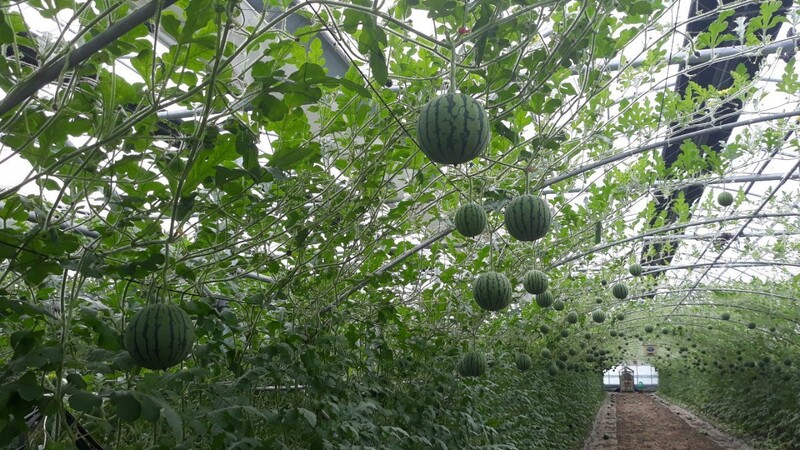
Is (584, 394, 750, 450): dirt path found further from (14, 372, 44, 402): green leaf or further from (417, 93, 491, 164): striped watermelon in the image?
(14, 372, 44, 402): green leaf

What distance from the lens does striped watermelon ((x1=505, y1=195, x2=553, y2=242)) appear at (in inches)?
106

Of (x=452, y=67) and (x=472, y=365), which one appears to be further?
(x=472, y=365)

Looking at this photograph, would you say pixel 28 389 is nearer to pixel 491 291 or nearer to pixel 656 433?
pixel 491 291

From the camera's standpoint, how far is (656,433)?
56.6 ft

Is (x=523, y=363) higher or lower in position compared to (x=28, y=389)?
higher

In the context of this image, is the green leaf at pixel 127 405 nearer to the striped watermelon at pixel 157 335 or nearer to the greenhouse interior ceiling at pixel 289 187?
the greenhouse interior ceiling at pixel 289 187

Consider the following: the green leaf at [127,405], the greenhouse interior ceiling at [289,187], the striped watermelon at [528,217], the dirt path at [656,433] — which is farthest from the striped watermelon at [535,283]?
the dirt path at [656,433]

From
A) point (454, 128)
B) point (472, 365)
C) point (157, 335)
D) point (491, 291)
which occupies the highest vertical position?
point (454, 128)

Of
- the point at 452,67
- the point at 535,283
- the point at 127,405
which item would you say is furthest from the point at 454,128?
the point at 535,283

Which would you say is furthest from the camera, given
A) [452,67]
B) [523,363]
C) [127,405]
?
[523,363]

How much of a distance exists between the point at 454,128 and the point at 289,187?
47.5 inches

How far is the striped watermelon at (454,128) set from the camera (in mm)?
1785

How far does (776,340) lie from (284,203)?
1645 cm

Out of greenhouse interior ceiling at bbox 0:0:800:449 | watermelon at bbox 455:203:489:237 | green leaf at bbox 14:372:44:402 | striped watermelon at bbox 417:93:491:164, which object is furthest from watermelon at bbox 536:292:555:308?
green leaf at bbox 14:372:44:402
